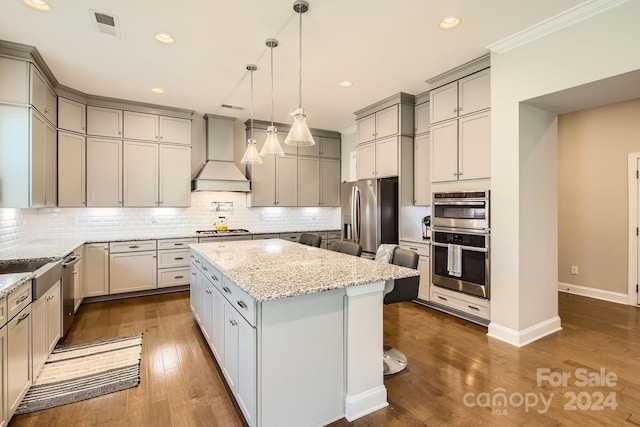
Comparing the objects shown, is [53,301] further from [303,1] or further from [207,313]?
[303,1]

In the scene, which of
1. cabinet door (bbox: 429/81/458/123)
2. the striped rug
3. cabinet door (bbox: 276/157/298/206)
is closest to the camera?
the striped rug

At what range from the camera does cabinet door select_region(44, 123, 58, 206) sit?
378cm

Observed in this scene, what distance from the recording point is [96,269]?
4457 mm

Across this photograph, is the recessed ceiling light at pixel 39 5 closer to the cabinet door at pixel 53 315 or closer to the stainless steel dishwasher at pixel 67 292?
the stainless steel dishwasher at pixel 67 292

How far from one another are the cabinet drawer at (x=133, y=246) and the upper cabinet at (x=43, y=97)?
5.77ft

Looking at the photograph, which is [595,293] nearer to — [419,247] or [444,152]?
[419,247]

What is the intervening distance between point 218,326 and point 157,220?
11.4ft

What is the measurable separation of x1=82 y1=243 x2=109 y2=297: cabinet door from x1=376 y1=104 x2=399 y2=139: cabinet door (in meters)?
4.34

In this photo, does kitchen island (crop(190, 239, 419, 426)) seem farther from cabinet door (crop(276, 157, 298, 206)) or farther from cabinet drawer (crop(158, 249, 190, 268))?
cabinet door (crop(276, 157, 298, 206))

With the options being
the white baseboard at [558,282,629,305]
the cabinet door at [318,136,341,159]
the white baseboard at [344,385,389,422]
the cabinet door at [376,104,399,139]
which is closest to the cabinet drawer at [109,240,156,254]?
the cabinet door at [318,136,341,159]

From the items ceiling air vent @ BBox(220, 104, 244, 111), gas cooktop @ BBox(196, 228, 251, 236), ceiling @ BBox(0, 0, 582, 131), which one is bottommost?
gas cooktop @ BBox(196, 228, 251, 236)

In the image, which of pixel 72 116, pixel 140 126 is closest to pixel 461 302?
pixel 140 126

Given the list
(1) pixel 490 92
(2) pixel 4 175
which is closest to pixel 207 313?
(2) pixel 4 175

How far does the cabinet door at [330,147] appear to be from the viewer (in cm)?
662
